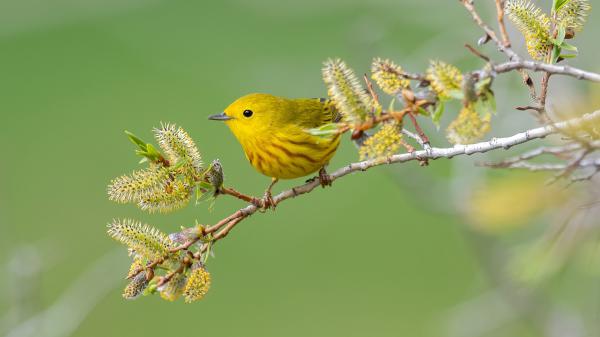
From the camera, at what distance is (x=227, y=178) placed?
763 cm

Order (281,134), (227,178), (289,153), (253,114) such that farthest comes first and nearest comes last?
1. (227,178)
2. (253,114)
3. (281,134)
4. (289,153)

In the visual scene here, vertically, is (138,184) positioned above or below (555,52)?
above

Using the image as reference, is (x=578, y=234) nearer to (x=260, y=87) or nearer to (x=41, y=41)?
(x=260, y=87)

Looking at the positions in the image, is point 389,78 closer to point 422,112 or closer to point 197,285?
point 422,112

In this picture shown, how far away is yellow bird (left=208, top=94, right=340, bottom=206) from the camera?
3.57 metres

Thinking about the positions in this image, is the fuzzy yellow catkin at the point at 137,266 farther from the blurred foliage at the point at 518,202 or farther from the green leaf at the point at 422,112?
the blurred foliage at the point at 518,202

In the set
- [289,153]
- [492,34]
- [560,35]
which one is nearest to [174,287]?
[492,34]

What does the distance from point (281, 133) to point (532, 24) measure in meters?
1.93

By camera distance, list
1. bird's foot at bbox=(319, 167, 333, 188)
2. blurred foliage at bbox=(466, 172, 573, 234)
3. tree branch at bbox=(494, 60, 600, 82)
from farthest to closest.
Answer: bird's foot at bbox=(319, 167, 333, 188) → tree branch at bbox=(494, 60, 600, 82) → blurred foliage at bbox=(466, 172, 573, 234)

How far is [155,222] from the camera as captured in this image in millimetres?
10734

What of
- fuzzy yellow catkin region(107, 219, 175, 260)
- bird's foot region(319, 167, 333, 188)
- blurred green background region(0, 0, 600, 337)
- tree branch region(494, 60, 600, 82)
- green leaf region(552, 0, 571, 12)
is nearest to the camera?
tree branch region(494, 60, 600, 82)

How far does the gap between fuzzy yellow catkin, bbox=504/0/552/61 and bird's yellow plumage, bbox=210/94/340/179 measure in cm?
157

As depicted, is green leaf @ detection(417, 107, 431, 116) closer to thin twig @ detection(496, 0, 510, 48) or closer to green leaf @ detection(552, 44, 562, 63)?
thin twig @ detection(496, 0, 510, 48)

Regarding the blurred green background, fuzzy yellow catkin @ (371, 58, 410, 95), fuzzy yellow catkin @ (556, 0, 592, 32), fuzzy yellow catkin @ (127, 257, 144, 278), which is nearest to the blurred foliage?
fuzzy yellow catkin @ (371, 58, 410, 95)
